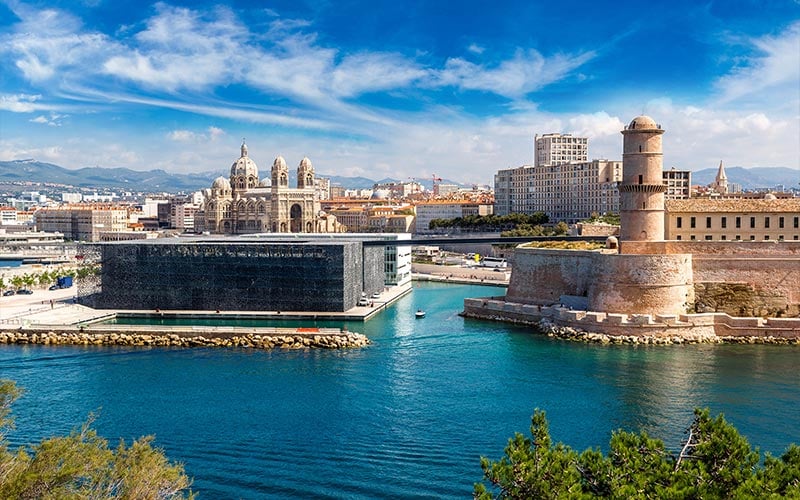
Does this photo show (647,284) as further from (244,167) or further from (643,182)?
(244,167)

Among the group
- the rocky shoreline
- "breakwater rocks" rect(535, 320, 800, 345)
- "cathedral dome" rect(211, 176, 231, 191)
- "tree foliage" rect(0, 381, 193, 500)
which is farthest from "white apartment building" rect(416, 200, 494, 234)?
"tree foliage" rect(0, 381, 193, 500)

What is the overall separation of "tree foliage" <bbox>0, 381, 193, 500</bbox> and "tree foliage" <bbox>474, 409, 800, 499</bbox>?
4.97 m

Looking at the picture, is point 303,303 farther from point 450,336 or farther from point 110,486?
point 110,486

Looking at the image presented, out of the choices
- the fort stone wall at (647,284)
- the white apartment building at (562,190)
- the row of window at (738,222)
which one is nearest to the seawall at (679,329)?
the fort stone wall at (647,284)

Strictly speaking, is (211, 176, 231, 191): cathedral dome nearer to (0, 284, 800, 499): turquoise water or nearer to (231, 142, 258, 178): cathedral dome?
(231, 142, 258, 178): cathedral dome

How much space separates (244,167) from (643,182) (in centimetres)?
7988

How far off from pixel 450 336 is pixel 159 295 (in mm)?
16938

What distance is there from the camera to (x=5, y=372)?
28844mm

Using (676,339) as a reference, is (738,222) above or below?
above

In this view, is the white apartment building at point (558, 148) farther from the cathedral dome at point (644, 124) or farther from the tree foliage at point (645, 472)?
the tree foliage at point (645, 472)

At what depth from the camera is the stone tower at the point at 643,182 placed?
36719mm

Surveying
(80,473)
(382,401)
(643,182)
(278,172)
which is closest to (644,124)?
(643,182)

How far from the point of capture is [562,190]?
100125 millimetres

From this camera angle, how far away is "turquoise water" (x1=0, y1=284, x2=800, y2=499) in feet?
61.2
